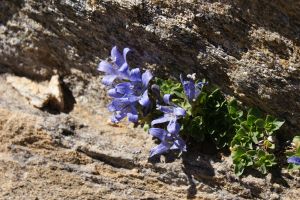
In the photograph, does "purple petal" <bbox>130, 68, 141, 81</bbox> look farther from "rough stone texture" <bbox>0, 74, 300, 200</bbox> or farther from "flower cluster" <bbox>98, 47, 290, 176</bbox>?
"rough stone texture" <bbox>0, 74, 300, 200</bbox>

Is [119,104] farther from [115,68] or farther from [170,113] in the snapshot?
[170,113]

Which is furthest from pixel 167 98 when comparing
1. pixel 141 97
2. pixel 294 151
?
pixel 294 151

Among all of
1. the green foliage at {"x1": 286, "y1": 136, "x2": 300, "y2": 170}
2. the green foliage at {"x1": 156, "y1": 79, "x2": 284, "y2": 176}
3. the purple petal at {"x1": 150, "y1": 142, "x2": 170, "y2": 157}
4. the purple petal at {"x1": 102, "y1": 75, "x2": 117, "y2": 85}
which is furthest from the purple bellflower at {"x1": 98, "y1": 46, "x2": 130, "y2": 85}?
the green foliage at {"x1": 286, "y1": 136, "x2": 300, "y2": 170}

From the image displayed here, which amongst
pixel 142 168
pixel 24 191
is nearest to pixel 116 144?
pixel 142 168

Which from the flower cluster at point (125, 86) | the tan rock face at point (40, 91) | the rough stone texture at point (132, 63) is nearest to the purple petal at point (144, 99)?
the flower cluster at point (125, 86)

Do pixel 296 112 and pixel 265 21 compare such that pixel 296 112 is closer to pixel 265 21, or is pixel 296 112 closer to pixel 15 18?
pixel 265 21

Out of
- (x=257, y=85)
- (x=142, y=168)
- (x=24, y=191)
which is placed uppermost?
(x=257, y=85)
